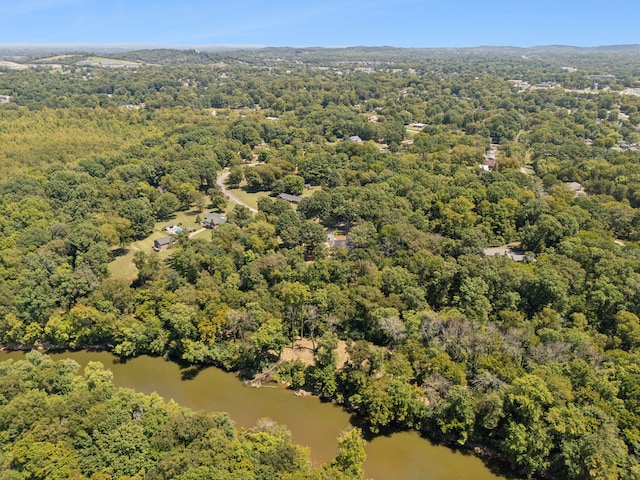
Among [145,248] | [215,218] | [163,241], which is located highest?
[215,218]

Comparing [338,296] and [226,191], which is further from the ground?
[226,191]

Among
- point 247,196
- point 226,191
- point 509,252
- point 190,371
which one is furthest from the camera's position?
point 226,191

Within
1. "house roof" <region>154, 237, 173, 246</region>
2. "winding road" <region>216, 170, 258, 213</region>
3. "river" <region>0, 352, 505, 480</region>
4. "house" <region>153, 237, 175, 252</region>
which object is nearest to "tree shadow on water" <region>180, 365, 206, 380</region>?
"river" <region>0, 352, 505, 480</region>

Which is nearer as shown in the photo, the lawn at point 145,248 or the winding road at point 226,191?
the lawn at point 145,248

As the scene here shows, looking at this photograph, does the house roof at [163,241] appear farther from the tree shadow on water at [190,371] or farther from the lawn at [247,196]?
the tree shadow on water at [190,371]

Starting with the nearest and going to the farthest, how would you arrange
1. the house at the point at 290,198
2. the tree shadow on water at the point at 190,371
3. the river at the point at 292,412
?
the river at the point at 292,412, the tree shadow on water at the point at 190,371, the house at the point at 290,198

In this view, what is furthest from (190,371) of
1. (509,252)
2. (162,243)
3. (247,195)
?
(247,195)

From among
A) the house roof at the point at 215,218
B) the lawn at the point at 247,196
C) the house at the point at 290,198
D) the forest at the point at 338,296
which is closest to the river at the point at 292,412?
the forest at the point at 338,296

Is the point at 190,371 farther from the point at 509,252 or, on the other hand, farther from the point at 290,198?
the point at 509,252
